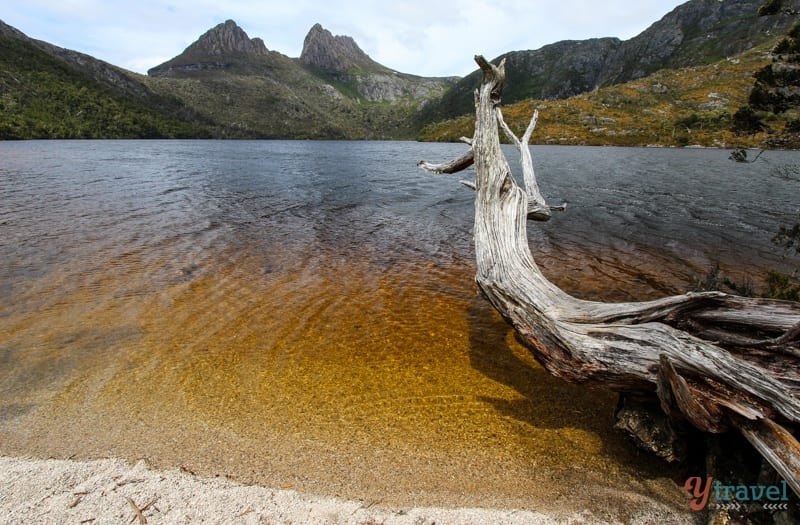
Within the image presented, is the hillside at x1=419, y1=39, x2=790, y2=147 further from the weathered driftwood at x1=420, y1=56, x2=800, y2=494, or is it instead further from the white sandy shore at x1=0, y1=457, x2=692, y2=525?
the white sandy shore at x1=0, y1=457, x2=692, y2=525

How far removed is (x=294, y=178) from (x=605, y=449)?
40.7 m

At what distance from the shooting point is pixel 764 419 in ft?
11.0

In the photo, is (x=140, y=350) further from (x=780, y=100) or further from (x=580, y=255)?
(x=780, y=100)

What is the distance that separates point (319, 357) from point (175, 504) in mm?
3489

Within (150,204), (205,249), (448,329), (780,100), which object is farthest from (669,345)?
(150,204)

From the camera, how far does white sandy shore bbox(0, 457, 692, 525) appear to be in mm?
3691

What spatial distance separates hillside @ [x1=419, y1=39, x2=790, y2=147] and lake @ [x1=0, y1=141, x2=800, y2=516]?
449 ft

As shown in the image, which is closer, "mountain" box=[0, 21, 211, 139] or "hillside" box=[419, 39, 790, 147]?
"hillside" box=[419, 39, 790, 147]

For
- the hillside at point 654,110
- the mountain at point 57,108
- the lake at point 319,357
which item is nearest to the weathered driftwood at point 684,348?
the lake at point 319,357

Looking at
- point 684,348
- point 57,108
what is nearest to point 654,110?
point 684,348

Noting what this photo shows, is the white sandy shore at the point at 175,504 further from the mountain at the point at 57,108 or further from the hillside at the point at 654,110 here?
the mountain at the point at 57,108

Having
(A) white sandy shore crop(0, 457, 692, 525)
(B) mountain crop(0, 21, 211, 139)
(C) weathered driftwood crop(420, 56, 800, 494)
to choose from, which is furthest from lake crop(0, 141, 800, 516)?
(B) mountain crop(0, 21, 211, 139)

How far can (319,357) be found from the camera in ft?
23.6

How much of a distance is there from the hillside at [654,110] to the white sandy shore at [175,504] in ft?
491
